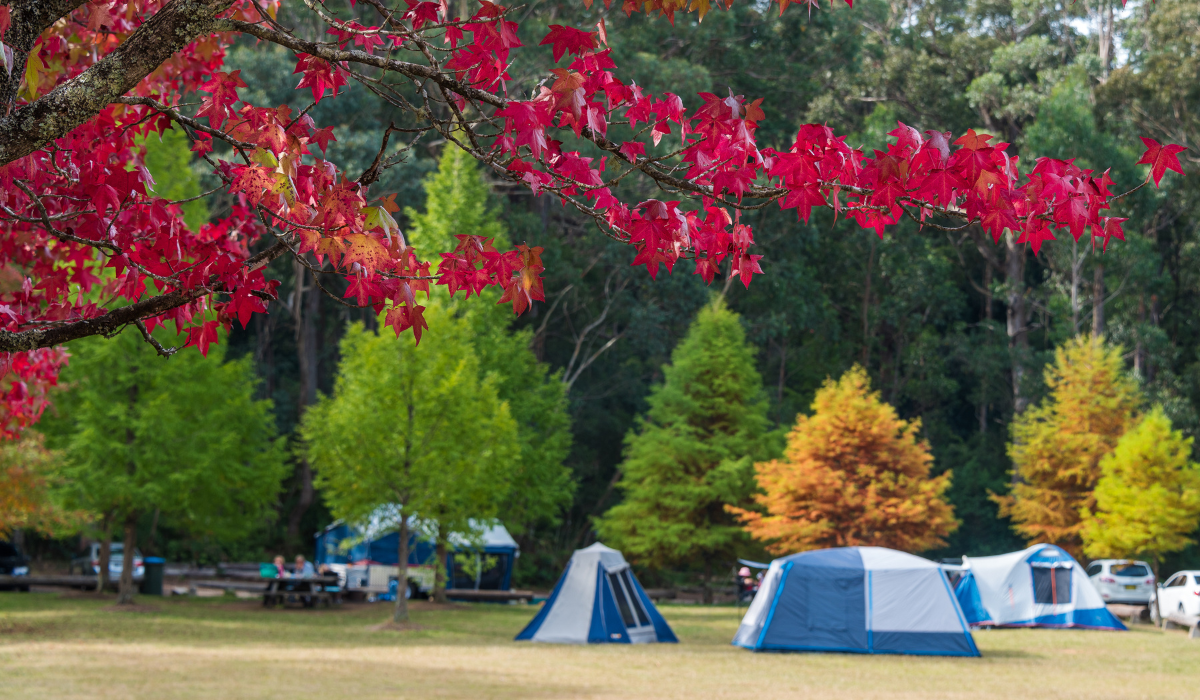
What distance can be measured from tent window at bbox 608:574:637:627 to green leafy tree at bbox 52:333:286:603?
9107mm

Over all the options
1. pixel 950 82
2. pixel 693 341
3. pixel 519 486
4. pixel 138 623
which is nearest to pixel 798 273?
pixel 693 341

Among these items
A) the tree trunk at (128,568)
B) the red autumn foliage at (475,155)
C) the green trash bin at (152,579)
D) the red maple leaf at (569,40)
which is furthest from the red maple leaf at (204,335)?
the green trash bin at (152,579)

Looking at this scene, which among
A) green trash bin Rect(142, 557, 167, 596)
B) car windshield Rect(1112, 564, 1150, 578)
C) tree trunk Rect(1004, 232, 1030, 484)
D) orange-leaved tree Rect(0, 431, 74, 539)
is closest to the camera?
orange-leaved tree Rect(0, 431, 74, 539)

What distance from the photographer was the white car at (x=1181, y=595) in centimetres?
2520

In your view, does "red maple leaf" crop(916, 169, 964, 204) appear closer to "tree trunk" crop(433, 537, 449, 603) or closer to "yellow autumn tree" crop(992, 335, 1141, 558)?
"tree trunk" crop(433, 537, 449, 603)

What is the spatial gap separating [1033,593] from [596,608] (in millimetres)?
11680

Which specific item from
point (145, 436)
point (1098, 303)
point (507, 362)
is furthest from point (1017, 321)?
point (145, 436)

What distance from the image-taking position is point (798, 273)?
127 feet

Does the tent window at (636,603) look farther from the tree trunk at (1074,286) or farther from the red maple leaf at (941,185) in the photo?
the tree trunk at (1074,286)

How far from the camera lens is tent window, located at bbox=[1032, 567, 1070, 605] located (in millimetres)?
24266

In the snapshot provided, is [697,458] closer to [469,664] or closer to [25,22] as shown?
[469,664]

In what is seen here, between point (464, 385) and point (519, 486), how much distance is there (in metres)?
8.37

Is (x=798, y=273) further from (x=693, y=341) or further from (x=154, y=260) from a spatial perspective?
(x=154, y=260)

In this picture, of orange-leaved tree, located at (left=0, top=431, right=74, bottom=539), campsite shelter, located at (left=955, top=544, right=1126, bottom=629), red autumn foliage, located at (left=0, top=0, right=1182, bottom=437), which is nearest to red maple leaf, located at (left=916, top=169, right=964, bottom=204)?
red autumn foliage, located at (left=0, top=0, right=1182, bottom=437)
